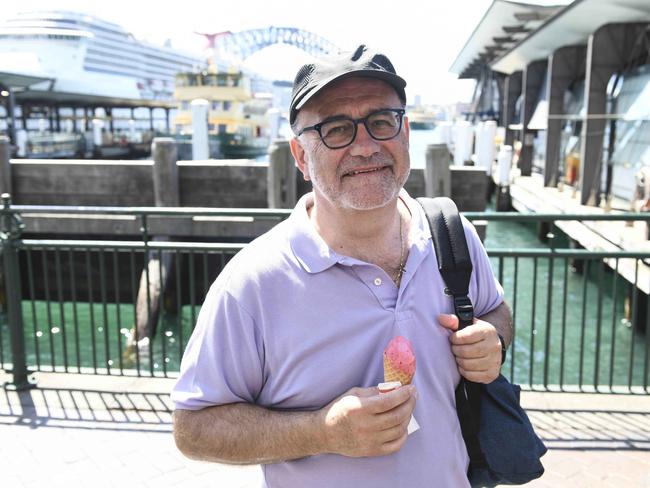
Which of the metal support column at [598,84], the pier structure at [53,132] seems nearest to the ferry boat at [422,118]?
the pier structure at [53,132]

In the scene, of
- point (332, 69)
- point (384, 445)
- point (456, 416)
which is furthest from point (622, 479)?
point (332, 69)

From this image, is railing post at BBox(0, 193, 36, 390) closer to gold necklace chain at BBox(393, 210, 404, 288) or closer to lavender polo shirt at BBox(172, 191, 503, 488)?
lavender polo shirt at BBox(172, 191, 503, 488)

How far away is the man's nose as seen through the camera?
172 cm

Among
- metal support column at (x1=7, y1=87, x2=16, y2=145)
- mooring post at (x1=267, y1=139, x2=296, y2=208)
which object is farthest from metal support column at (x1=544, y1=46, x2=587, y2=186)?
metal support column at (x1=7, y1=87, x2=16, y2=145)

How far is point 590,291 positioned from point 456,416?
1460 cm

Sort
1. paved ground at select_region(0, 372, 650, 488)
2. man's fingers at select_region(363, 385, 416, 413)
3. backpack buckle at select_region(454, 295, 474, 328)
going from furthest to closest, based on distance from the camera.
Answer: paved ground at select_region(0, 372, 650, 488) < backpack buckle at select_region(454, 295, 474, 328) < man's fingers at select_region(363, 385, 416, 413)

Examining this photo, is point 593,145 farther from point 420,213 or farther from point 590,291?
point 420,213

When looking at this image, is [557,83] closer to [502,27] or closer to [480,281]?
[502,27]

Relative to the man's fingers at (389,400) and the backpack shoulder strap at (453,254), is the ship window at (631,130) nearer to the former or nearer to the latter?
the backpack shoulder strap at (453,254)

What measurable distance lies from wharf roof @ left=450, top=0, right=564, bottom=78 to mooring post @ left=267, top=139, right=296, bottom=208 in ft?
69.7

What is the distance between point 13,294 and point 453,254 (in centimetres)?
430

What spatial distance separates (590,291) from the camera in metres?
15.2

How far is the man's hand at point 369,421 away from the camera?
1.55 meters

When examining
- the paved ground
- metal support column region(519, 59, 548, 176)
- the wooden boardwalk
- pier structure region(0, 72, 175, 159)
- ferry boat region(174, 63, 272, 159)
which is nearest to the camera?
the paved ground
